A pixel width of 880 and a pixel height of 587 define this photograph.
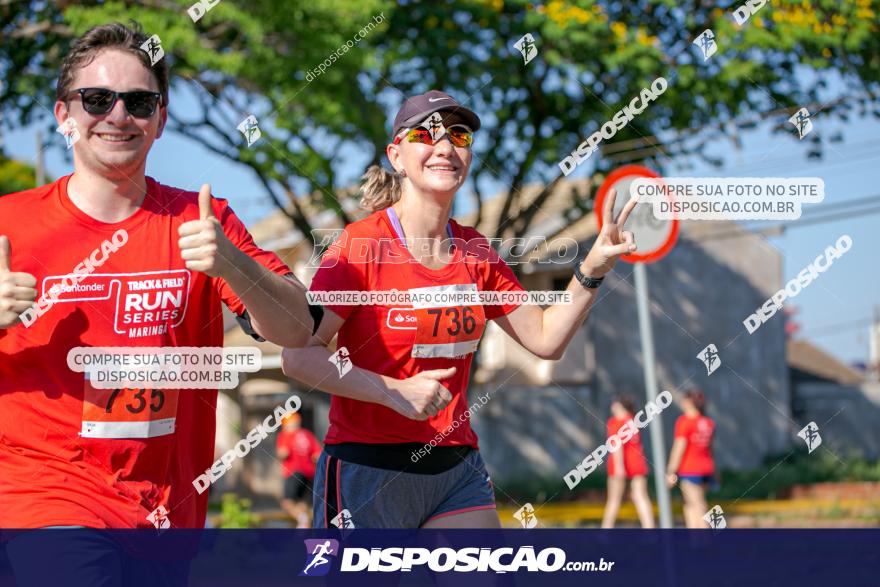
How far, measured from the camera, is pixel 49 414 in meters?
3.33

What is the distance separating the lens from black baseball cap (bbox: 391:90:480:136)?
4285mm

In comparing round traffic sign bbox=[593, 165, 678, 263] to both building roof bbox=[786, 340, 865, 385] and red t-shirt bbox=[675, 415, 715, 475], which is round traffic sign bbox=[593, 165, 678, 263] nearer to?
red t-shirt bbox=[675, 415, 715, 475]

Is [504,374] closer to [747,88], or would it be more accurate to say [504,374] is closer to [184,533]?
[747,88]

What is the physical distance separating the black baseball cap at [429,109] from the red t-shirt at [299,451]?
1069cm

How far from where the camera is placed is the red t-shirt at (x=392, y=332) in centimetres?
410

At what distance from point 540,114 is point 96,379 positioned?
14.3 metres

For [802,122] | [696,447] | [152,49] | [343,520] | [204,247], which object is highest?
[696,447]

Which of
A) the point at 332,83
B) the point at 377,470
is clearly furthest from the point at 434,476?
the point at 332,83

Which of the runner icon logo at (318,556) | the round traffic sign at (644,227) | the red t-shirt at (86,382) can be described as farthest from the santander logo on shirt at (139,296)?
the round traffic sign at (644,227)

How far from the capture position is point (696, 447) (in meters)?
12.6

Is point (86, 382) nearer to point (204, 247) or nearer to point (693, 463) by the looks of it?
point (204, 247)

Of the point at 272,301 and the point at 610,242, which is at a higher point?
the point at 610,242

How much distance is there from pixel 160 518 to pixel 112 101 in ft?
4.15

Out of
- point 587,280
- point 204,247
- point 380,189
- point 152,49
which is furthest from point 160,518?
point 587,280
